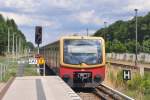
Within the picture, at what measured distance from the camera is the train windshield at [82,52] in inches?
993

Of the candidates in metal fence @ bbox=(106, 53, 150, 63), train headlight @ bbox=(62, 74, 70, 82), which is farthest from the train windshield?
metal fence @ bbox=(106, 53, 150, 63)

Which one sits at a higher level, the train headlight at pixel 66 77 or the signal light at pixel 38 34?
the signal light at pixel 38 34

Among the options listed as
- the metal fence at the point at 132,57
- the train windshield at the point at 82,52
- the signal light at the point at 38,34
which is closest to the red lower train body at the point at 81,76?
the train windshield at the point at 82,52

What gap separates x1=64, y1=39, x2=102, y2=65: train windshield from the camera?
82.7 ft

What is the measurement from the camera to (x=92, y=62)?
994 inches

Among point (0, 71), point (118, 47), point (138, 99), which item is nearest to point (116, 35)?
point (118, 47)

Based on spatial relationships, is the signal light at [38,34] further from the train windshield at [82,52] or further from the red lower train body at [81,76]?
the red lower train body at [81,76]

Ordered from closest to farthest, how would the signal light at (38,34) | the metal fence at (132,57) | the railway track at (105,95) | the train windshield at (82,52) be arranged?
1. the railway track at (105,95)
2. the train windshield at (82,52)
3. the signal light at (38,34)
4. the metal fence at (132,57)

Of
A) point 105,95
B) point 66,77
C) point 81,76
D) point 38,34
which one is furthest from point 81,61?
point 38,34

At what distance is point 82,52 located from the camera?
83.5 feet

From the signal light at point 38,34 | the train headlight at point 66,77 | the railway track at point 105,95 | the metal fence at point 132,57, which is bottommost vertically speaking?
the railway track at point 105,95

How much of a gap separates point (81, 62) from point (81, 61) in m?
0.07

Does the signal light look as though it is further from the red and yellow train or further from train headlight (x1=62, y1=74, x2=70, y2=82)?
train headlight (x1=62, y1=74, x2=70, y2=82)

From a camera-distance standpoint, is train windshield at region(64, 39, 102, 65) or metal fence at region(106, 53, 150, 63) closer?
train windshield at region(64, 39, 102, 65)
